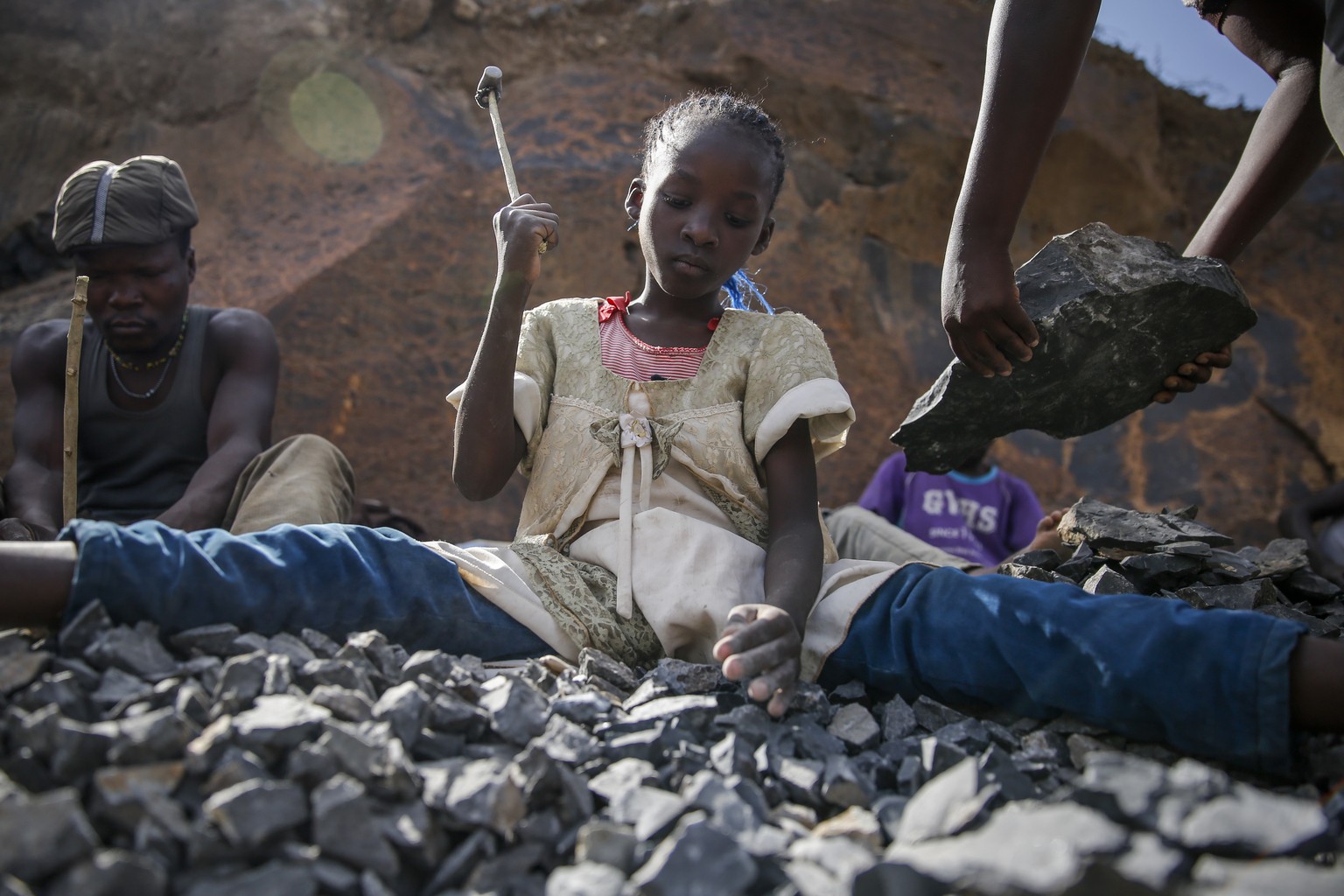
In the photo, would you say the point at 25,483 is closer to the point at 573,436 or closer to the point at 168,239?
the point at 168,239

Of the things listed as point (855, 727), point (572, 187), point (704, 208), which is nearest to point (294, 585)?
point (855, 727)

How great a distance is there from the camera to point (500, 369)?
1.94 metres

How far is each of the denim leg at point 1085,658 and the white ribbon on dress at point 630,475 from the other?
401 mm

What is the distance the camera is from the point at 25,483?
9.21ft

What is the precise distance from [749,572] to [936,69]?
3.83 metres

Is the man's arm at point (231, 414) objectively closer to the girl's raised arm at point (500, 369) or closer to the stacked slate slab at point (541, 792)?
the girl's raised arm at point (500, 369)

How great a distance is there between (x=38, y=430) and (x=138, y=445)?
0.27 meters

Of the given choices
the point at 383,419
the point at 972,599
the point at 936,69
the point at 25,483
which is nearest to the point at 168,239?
A: the point at 25,483

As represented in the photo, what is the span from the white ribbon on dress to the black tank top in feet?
5.47

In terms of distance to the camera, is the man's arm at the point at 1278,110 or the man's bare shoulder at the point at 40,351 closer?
the man's arm at the point at 1278,110

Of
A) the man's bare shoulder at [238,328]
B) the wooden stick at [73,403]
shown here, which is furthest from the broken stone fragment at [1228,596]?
the man's bare shoulder at [238,328]

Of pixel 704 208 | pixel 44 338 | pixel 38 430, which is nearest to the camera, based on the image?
pixel 704 208

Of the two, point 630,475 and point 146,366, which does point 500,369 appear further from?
point 146,366

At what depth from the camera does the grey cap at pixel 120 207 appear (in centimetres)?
284
